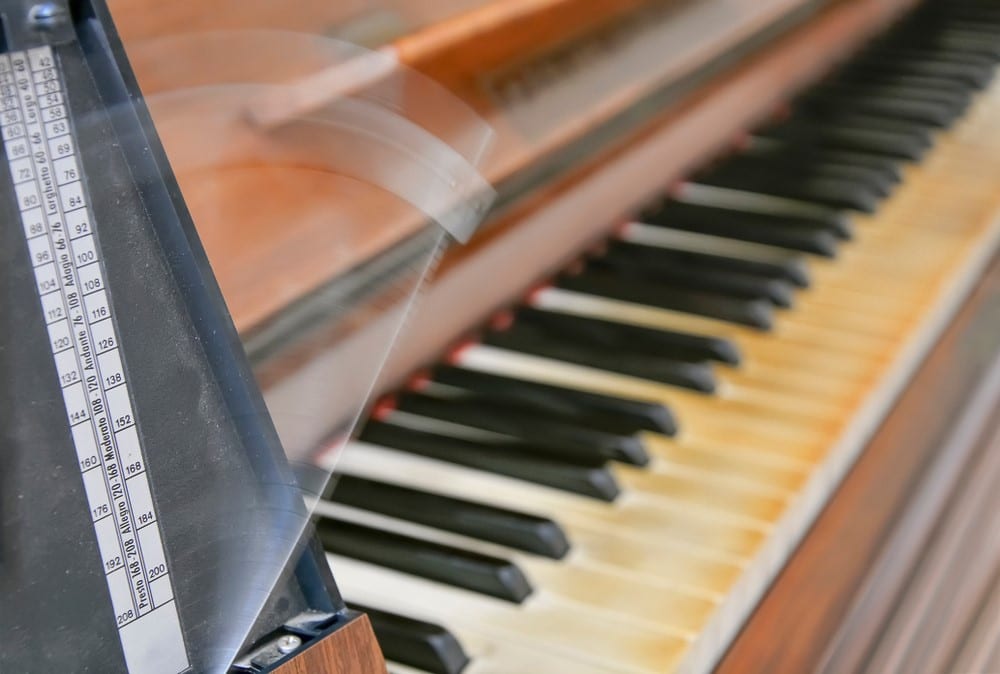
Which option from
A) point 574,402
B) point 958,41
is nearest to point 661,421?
point 574,402

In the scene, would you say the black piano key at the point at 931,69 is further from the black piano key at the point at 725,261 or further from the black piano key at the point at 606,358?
the black piano key at the point at 606,358

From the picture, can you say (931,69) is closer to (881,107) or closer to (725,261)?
(881,107)

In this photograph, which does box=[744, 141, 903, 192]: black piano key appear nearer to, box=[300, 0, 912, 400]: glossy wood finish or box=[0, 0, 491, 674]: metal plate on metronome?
box=[300, 0, 912, 400]: glossy wood finish

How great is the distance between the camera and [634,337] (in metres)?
1.51

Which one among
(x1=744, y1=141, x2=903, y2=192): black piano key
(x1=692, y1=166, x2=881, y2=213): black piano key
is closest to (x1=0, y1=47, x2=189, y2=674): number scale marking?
(x1=692, y1=166, x2=881, y2=213): black piano key

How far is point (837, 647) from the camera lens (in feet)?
3.53

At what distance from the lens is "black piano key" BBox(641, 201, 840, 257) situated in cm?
176

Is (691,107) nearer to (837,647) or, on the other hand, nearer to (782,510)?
(782,510)

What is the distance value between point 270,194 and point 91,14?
1.02ft

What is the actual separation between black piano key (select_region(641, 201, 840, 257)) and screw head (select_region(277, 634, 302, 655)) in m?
1.29

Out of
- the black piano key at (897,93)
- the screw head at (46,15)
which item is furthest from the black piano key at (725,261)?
the screw head at (46,15)

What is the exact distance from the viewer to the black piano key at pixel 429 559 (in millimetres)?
1053

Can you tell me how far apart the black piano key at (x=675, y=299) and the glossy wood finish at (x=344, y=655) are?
3.27ft

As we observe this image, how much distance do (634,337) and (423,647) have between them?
0.64 metres
